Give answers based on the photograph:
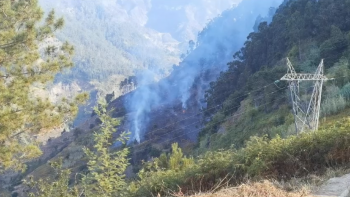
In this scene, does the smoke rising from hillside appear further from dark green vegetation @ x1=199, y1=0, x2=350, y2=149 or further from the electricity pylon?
the electricity pylon

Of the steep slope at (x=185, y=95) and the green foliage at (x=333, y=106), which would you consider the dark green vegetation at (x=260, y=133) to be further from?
the steep slope at (x=185, y=95)

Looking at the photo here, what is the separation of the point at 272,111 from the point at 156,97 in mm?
53352

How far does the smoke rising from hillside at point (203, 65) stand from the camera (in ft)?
226

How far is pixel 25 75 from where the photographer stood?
9.82 meters

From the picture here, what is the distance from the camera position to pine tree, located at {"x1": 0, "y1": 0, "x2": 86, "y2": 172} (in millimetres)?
8898

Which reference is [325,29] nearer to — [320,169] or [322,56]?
[322,56]

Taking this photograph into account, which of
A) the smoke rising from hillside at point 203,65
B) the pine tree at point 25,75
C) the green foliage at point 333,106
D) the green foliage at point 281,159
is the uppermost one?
the smoke rising from hillside at point 203,65

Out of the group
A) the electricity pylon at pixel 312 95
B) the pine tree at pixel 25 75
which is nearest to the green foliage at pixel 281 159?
the pine tree at pixel 25 75

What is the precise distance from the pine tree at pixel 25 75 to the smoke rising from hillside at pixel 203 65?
4380cm

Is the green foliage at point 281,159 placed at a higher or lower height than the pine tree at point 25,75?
lower

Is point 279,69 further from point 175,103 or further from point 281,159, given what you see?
point 175,103

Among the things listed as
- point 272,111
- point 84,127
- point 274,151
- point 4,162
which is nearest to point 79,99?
point 4,162

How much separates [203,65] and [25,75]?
81.9 meters

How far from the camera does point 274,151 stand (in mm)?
5004
